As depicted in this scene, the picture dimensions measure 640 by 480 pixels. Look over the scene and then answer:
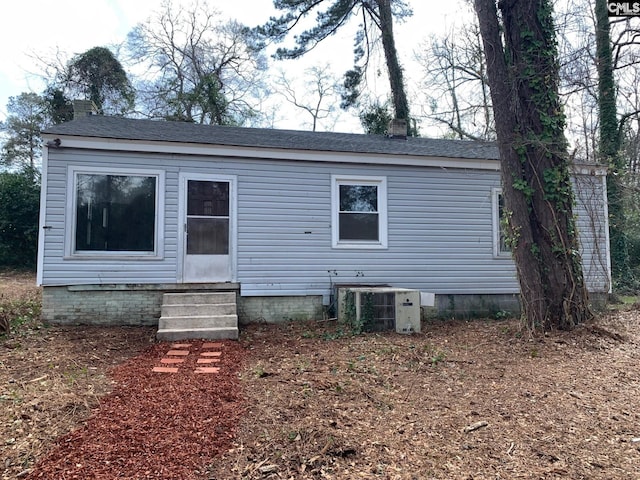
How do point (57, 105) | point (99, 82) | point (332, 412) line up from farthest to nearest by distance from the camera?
1. point (99, 82)
2. point (57, 105)
3. point (332, 412)

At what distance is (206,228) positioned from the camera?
7043mm

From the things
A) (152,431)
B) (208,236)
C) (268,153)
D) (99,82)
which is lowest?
(152,431)

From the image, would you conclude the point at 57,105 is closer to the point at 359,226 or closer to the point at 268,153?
the point at 268,153

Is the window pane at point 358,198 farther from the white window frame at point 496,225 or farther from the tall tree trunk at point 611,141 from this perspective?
the tall tree trunk at point 611,141

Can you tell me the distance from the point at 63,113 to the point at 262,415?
20282 millimetres

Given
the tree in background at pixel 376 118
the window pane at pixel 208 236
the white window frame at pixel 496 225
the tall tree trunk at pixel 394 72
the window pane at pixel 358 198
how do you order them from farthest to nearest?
the tall tree trunk at pixel 394 72, the tree in background at pixel 376 118, the white window frame at pixel 496 225, the window pane at pixel 358 198, the window pane at pixel 208 236

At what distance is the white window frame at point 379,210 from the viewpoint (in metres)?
7.50

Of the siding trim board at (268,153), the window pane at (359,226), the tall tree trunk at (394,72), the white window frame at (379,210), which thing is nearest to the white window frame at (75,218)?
the siding trim board at (268,153)

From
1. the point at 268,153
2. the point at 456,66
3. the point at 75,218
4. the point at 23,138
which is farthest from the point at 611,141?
the point at 23,138

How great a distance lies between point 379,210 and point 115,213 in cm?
462

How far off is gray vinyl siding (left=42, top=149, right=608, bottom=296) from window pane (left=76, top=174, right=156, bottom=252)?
22 centimetres

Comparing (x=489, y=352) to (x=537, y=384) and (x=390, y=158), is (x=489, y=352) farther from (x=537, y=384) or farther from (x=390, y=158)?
(x=390, y=158)

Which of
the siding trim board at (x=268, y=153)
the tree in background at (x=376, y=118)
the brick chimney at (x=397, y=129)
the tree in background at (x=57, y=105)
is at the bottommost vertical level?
the siding trim board at (x=268, y=153)

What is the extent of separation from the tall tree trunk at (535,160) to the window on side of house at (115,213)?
5627 millimetres
